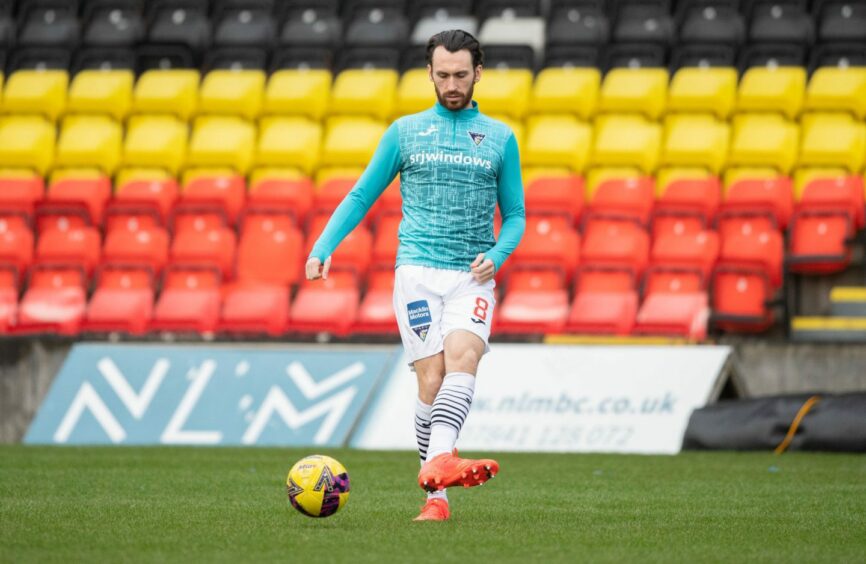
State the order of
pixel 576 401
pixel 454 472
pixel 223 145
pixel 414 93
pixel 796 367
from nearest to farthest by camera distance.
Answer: pixel 454 472 → pixel 576 401 → pixel 796 367 → pixel 414 93 → pixel 223 145

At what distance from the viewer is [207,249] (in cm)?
1432

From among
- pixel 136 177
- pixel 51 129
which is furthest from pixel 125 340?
pixel 51 129

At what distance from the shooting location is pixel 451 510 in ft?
22.4

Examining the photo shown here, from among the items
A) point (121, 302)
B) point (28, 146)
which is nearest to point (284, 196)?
point (121, 302)

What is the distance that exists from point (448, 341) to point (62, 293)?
857cm

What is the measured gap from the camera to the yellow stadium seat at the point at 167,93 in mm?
15992

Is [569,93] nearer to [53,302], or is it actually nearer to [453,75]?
[53,302]

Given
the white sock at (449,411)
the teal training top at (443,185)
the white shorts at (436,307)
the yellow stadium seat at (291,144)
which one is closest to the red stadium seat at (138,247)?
the yellow stadium seat at (291,144)

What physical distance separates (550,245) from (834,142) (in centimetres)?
296

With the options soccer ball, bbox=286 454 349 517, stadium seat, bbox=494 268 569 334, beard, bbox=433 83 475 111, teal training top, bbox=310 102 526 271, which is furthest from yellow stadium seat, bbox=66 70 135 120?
soccer ball, bbox=286 454 349 517

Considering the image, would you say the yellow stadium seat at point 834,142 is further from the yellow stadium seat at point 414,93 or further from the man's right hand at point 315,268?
the man's right hand at point 315,268

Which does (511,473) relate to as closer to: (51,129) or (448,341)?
(448,341)

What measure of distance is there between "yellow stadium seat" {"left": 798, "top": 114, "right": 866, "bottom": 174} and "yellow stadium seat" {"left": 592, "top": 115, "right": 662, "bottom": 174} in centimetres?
142

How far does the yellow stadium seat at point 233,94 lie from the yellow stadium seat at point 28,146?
65.0 inches
